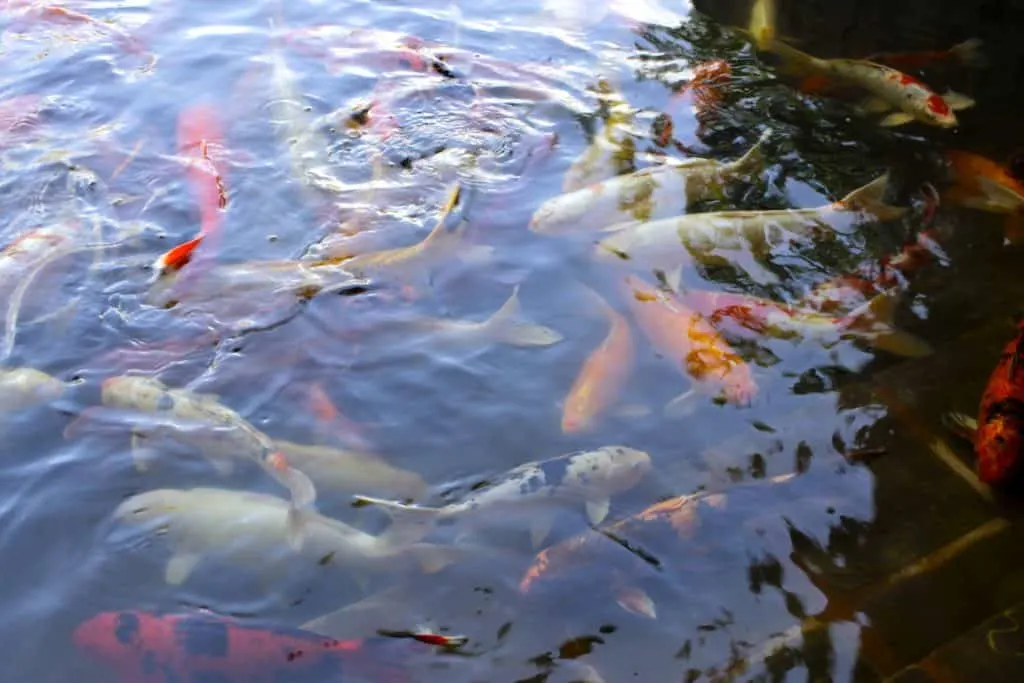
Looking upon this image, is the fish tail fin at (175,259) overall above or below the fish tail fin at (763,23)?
below

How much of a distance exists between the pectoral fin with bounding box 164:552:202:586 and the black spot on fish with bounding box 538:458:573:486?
145cm

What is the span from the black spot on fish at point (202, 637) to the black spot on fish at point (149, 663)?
98mm

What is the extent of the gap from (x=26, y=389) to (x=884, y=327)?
13.8ft

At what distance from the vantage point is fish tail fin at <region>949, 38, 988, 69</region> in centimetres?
692

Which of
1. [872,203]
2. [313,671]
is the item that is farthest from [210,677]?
[872,203]

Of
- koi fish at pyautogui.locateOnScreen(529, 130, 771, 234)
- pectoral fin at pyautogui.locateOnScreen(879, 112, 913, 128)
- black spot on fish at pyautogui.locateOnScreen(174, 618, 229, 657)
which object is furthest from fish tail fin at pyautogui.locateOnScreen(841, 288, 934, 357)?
black spot on fish at pyautogui.locateOnScreen(174, 618, 229, 657)

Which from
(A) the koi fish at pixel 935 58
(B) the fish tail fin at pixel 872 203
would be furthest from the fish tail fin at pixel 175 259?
(A) the koi fish at pixel 935 58

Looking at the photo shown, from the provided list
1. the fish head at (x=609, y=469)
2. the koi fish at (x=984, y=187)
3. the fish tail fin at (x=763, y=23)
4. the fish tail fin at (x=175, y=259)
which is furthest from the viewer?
the fish tail fin at (x=763, y=23)

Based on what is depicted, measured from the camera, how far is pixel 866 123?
246 inches

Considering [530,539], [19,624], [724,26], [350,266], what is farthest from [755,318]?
[724,26]

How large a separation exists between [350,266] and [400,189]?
3.02 feet

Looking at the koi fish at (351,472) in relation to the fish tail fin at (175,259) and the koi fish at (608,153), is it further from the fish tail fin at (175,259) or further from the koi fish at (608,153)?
the koi fish at (608,153)

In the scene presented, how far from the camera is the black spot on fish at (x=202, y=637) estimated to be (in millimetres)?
3215

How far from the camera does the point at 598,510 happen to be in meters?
3.76
